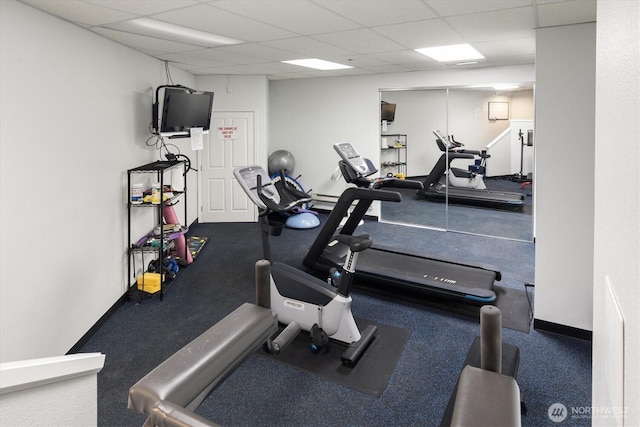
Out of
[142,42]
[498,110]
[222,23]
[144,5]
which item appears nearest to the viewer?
[144,5]

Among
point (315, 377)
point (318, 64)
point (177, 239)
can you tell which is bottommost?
point (315, 377)

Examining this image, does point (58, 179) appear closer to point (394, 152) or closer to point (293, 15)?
point (293, 15)

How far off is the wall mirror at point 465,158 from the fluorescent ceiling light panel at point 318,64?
3.77ft

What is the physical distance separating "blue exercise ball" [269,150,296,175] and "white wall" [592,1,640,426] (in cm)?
643

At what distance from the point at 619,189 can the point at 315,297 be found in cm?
257

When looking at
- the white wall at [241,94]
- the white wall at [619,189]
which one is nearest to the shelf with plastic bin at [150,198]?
the white wall at [241,94]

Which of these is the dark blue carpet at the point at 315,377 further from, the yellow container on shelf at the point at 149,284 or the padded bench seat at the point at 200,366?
the padded bench seat at the point at 200,366

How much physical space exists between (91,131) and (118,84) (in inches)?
30.5

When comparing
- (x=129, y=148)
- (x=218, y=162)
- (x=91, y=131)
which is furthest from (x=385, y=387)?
(x=218, y=162)

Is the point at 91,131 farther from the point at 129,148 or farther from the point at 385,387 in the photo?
the point at 385,387

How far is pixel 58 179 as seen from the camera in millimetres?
2863

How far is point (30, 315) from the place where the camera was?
2.55m

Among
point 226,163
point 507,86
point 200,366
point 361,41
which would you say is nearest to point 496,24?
point 361,41

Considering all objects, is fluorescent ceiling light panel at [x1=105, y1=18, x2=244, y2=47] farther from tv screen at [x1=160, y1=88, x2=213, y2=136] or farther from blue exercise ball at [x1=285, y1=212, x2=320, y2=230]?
blue exercise ball at [x1=285, y1=212, x2=320, y2=230]
